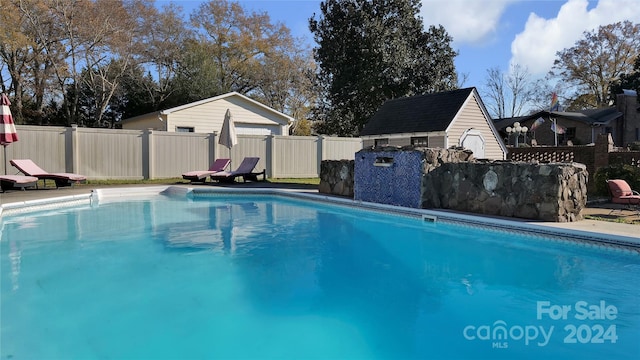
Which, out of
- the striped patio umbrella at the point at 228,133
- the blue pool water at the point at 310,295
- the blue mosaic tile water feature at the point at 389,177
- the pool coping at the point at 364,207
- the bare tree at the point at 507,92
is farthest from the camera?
the bare tree at the point at 507,92

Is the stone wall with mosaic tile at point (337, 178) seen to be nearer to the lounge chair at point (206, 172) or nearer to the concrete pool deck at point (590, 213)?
the concrete pool deck at point (590, 213)

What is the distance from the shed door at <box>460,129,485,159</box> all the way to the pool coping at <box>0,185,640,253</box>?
846 cm

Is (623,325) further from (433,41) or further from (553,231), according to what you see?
(433,41)

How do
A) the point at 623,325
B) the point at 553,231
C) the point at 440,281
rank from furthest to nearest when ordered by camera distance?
the point at 553,231 → the point at 440,281 → the point at 623,325

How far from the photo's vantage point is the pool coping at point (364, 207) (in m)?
7.07

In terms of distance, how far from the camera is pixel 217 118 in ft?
73.7

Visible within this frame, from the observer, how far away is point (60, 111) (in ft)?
97.7

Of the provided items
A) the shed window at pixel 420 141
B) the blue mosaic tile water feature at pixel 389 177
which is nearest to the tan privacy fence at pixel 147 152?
the shed window at pixel 420 141

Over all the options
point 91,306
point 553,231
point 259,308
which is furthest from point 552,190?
point 91,306

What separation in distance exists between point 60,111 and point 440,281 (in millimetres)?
31269

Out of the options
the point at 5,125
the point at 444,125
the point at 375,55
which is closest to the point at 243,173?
the point at 5,125

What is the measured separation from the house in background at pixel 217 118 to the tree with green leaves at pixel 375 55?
5185 mm

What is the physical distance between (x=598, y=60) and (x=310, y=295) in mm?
46352

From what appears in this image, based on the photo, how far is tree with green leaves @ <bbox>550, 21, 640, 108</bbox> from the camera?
130ft
